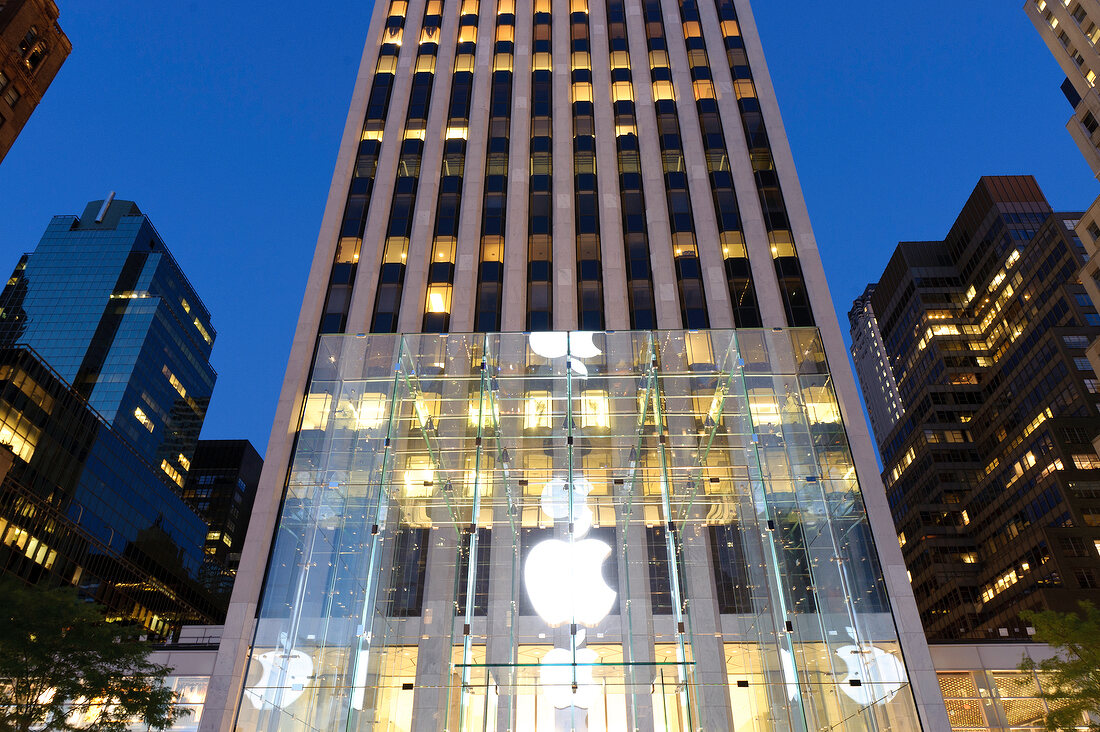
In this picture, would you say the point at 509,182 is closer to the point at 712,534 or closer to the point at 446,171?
the point at 446,171

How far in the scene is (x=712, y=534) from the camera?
63.9 ft

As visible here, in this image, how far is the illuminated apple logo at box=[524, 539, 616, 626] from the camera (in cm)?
1727

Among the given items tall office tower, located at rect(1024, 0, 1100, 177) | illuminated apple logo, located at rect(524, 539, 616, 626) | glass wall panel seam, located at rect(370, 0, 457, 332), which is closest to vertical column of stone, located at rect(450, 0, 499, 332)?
glass wall panel seam, located at rect(370, 0, 457, 332)

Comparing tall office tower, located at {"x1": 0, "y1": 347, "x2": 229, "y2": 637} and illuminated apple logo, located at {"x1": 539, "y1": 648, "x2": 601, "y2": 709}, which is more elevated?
tall office tower, located at {"x1": 0, "y1": 347, "x2": 229, "y2": 637}

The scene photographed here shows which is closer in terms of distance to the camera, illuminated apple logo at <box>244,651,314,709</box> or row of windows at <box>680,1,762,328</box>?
illuminated apple logo at <box>244,651,314,709</box>

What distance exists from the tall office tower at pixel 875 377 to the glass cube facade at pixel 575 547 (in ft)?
485

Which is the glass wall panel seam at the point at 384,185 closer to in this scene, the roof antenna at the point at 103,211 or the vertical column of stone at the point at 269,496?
the vertical column of stone at the point at 269,496

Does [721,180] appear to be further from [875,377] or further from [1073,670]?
[875,377]

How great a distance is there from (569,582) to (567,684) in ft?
7.65

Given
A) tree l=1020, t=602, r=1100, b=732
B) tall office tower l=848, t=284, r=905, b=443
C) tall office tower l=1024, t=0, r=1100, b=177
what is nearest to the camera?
tree l=1020, t=602, r=1100, b=732

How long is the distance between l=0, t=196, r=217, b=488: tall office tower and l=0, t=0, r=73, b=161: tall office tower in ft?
204

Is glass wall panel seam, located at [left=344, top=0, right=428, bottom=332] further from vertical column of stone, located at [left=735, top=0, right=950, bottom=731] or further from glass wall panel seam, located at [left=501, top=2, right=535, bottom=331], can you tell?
vertical column of stone, located at [left=735, top=0, right=950, bottom=731]

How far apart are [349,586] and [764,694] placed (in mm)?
9911

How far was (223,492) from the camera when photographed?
13562cm
